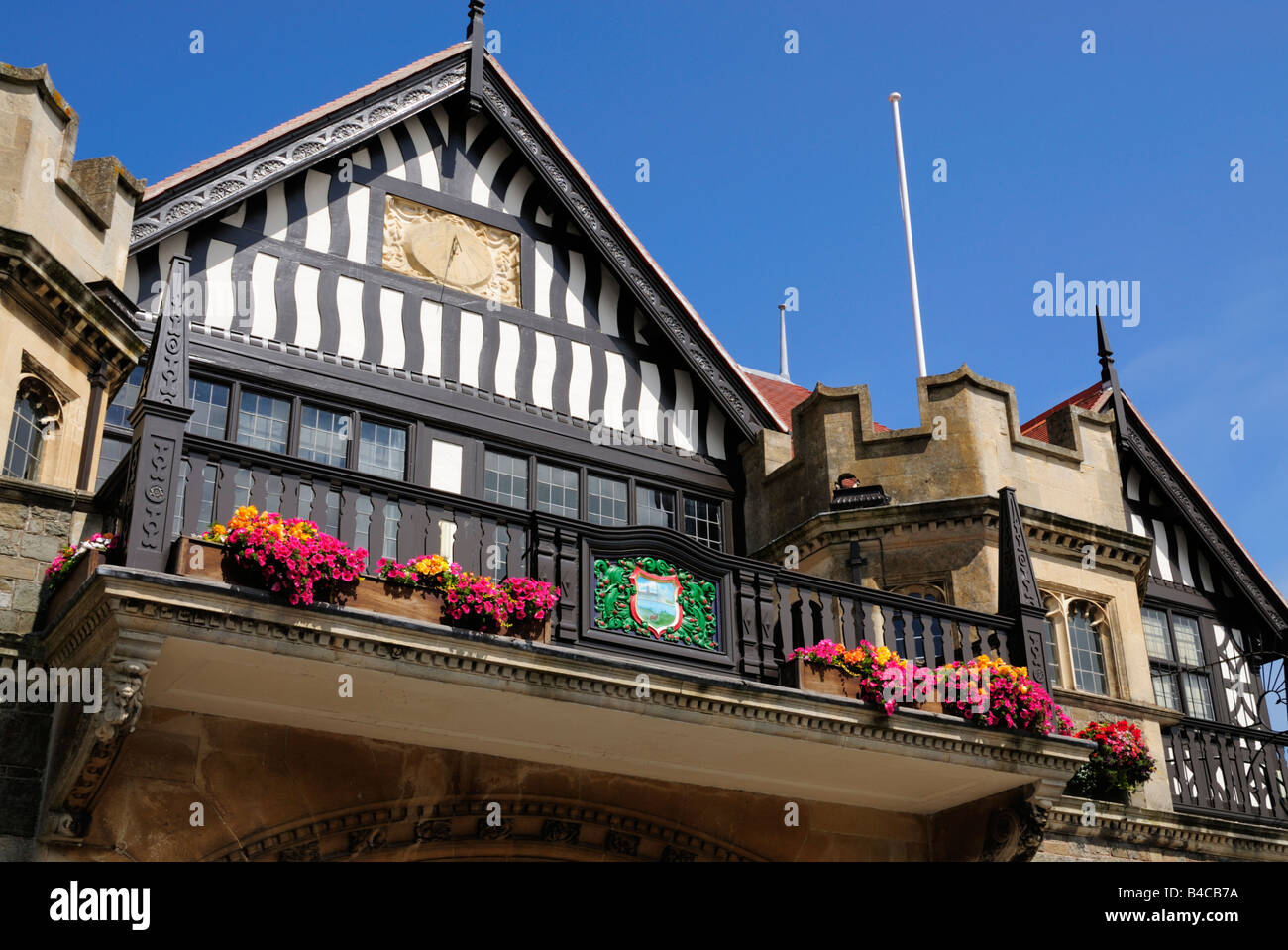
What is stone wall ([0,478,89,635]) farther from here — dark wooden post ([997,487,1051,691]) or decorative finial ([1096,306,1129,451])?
decorative finial ([1096,306,1129,451])

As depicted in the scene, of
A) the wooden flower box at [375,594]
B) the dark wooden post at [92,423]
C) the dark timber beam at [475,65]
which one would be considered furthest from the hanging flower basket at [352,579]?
the dark timber beam at [475,65]

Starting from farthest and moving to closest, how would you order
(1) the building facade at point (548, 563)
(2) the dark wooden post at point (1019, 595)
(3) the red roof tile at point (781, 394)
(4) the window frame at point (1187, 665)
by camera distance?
1. (3) the red roof tile at point (781, 394)
2. (4) the window frame at point (1187, 665)
3. (2) the dark wooden post at point (1019, 595)
4. (1) the building facade at point (548, 563)

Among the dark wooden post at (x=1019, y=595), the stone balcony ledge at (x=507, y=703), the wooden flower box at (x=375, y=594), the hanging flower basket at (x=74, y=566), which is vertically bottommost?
the stone balcony ledge at (x=507, y=703)

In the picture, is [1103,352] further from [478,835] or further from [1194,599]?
[478,835]

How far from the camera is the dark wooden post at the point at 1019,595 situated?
12758 millimetres

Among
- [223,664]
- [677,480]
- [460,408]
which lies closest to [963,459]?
[677,480]

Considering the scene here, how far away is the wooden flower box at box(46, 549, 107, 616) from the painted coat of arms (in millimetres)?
3584

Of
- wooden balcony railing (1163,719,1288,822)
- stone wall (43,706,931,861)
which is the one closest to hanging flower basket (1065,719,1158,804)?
wooden balcony railing (1163,719,1288,822)

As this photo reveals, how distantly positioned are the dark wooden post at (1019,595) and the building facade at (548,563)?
1.4 inches

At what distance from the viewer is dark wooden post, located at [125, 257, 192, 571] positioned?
372 inches

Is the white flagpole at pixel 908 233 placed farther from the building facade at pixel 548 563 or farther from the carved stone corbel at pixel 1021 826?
the carved stone corbel at pixel 1021 826

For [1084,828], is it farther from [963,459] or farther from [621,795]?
[621,795]

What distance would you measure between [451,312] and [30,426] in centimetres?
487
